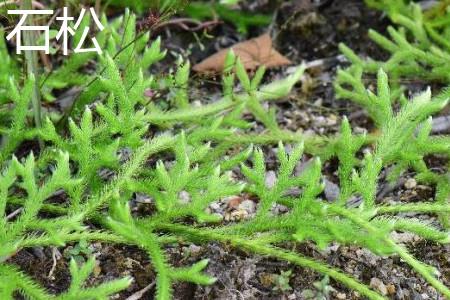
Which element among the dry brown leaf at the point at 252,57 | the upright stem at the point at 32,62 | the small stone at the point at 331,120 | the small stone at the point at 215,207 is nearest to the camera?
the upright stem at the point at 32,62

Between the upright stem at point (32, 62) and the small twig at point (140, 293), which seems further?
the upright stem at point (32, 62)

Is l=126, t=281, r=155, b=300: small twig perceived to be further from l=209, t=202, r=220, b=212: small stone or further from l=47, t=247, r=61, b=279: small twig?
l=209, t=202, r=220, b=212: small stone

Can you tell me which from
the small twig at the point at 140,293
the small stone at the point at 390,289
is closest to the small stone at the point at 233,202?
the small twig at the point at 140,293

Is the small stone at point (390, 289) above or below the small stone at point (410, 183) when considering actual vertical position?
below

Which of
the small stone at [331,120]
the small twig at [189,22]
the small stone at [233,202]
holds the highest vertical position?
the small twig at [189,22]

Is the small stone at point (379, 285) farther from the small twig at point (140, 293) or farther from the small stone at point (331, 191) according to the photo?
the small twig at point (140, 293)

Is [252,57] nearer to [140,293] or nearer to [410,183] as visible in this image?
[410,183]

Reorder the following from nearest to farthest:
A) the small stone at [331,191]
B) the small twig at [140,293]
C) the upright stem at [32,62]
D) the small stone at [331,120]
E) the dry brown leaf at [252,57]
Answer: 1. the small twig at [140,293]
2. the upright stem at [32,62]
3. the small stone at [331,191]
4. the small stone at [331,120]
5. the dry brown leaf at [252,57]
